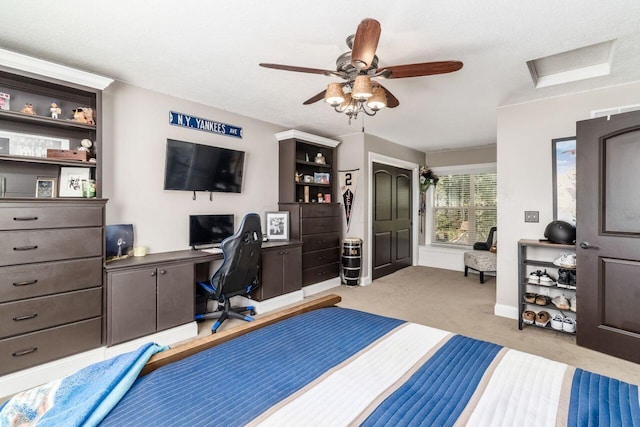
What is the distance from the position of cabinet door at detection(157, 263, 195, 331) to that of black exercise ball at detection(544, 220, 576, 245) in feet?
11.3

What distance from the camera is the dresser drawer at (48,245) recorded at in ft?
6.60

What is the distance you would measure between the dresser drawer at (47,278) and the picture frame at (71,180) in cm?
60

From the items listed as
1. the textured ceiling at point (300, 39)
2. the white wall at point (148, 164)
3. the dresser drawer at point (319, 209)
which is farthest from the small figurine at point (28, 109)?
the dresser drawer at point (319, 209)

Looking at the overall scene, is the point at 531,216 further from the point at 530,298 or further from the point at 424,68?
the point at 424,68

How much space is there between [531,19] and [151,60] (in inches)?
106

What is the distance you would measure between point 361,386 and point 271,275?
2672mm

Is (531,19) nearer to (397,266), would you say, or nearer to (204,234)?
(204,234)

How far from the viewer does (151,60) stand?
7.81 ft

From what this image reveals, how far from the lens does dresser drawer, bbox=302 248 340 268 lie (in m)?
4.21

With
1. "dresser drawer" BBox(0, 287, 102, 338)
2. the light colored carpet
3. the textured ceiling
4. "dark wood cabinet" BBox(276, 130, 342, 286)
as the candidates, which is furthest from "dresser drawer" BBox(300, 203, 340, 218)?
"dresser drawer" BBox(0, 287, 102, 338)

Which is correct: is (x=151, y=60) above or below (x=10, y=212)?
above

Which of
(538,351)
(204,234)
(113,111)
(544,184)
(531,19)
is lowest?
(538,351)

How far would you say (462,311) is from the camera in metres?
3.50

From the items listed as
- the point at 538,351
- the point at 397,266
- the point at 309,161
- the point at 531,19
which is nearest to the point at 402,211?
the point at 397,266
